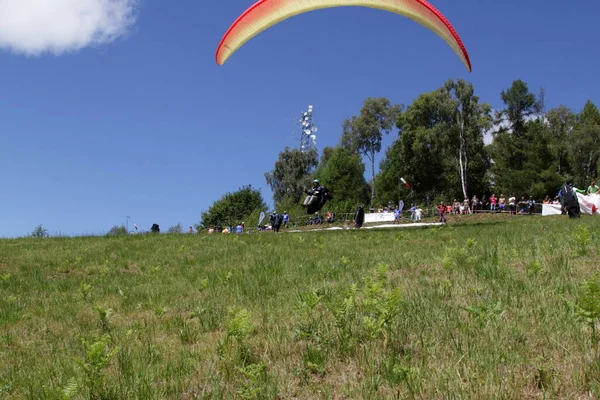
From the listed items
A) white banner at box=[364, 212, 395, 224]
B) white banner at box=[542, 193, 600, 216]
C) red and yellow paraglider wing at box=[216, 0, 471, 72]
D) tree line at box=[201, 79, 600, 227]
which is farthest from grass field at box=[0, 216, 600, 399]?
tree line at box=[201, 79, 600, 227]

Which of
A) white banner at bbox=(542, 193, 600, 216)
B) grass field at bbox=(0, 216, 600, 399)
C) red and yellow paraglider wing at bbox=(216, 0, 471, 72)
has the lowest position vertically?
grass field at bbox=(0, 216, 600, 399)

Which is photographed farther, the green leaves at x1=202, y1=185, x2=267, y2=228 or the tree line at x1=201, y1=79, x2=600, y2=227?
the green leaves at x1=202, y1=185, x2=267, y2=228

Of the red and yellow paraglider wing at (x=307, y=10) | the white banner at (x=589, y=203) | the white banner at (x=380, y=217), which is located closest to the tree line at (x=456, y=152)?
the white banner at (x=380, y=217)

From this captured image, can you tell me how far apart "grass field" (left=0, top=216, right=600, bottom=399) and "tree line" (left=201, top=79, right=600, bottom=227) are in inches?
2065

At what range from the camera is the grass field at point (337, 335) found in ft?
12.1

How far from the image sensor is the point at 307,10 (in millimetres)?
14398

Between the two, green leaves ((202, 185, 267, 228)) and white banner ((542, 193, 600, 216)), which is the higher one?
green leaves ((202, 185, 267, 228))

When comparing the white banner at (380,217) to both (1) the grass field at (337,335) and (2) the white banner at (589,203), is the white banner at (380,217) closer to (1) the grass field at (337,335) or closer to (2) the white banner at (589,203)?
(2) the white banner at (589,203)

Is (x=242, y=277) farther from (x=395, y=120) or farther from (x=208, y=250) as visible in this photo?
(x=395, y=120)

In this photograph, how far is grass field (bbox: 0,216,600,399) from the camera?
12.1 ft

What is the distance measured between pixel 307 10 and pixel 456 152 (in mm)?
62955

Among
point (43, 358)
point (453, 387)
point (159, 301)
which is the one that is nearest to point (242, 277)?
point (159, 301)

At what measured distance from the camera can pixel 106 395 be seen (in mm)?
4059

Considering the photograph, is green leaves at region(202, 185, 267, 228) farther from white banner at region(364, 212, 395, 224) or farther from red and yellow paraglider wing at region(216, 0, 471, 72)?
red and yellow paraglider wing at region(216, 0, 471, 72)
